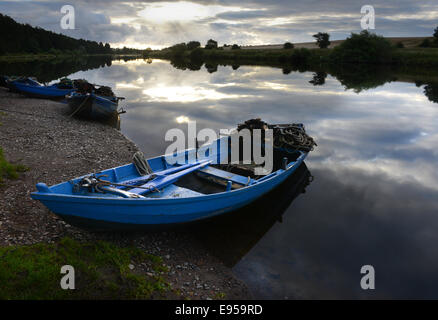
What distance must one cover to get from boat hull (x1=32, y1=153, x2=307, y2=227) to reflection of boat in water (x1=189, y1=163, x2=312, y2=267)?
729 millimetres

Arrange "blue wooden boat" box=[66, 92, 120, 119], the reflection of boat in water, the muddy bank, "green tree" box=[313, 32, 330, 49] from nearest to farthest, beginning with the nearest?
the muddy bank
the reflection of boat in water
"blue wooden boat" box=[66, 92, 120, 119]
"green tree" box=[313, 32, 330, 49]

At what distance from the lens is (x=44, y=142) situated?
1491 centimetres

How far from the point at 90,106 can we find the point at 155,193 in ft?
47.1

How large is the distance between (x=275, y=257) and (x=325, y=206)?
4.51 metres

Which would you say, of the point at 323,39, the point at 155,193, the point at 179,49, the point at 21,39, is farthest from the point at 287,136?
the point at 179,49

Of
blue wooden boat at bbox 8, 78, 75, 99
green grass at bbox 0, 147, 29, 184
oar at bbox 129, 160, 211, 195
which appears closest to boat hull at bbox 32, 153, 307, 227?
oar at bbox 129, 160, 211, 195

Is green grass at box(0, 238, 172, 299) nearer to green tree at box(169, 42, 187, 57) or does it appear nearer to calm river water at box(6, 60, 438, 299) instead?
calm river water at box(6, 60, 438, 299)

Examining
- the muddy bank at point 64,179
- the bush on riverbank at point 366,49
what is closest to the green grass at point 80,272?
the muddy bank at point 64,179

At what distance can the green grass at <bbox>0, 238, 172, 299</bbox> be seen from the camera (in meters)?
5.90

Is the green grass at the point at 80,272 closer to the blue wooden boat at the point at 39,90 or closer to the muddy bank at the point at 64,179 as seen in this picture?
the muddy bank at the point at 64,179

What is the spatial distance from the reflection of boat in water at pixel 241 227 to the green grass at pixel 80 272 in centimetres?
208

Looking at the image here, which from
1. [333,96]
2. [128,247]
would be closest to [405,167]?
[128,247]

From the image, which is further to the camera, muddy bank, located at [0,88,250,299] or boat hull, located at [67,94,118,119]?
boat hull, located at [67,94,118,119]
